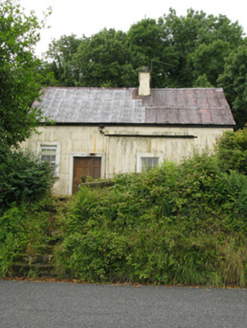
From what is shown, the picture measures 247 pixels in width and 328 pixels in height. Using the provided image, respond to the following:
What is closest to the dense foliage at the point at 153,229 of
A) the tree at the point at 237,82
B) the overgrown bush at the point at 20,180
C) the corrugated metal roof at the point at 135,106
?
the overgrown bush at the point at 20,180

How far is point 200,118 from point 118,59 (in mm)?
15552

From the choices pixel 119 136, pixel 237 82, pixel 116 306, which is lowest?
pixel 116 306

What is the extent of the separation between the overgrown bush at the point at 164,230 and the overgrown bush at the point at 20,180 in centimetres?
130

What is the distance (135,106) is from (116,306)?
11.1 meters

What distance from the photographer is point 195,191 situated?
6406mm

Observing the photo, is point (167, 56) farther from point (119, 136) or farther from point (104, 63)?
point (119, 136)

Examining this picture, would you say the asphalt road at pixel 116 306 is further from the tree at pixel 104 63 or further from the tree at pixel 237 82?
the tree at pixel 104 63

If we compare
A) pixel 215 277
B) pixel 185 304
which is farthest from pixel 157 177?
pixel 185 304

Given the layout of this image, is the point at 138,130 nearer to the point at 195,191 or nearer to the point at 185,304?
the point at 195,191

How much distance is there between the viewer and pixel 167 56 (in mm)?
30641

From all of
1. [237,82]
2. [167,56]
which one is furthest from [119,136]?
[167,56]

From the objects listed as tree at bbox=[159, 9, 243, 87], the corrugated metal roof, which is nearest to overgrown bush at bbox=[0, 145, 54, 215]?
the corrugated metal roof

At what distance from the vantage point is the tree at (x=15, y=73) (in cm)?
809

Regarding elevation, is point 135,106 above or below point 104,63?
below
